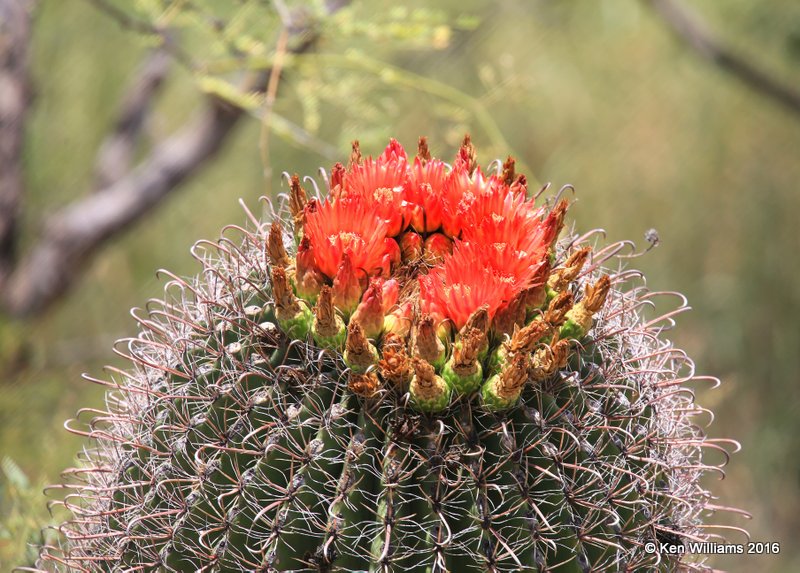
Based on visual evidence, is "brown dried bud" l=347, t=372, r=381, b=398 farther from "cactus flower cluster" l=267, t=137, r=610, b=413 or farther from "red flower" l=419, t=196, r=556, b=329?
"red flower" l=419, t=196, r=556, b=329

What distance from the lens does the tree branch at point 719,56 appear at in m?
4.30

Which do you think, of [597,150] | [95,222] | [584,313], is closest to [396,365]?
[584,313]

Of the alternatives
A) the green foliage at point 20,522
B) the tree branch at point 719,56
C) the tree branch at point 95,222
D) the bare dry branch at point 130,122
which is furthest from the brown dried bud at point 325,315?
the tree branch at point 719,56

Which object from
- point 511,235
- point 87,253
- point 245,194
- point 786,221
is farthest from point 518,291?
point 786,221

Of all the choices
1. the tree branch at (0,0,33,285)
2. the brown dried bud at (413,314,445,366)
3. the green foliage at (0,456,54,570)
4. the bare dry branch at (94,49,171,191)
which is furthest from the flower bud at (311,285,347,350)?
the bare dry branch at (94,49,171,191)

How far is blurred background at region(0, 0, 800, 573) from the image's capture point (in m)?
4.25

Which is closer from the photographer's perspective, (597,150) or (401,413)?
(401,413)

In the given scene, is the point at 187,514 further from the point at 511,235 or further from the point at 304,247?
the point at 511,235

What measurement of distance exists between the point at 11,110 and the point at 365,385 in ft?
9.82

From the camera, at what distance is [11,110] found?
3.70 metres

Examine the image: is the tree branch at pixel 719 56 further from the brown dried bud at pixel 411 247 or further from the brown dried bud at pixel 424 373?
the brown dried bud at pixel 424 373

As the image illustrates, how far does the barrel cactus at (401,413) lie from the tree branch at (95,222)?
7.69 ft

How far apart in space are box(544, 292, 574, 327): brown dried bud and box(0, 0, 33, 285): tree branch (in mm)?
2905

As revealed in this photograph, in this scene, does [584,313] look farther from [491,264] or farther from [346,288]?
[346,288]
